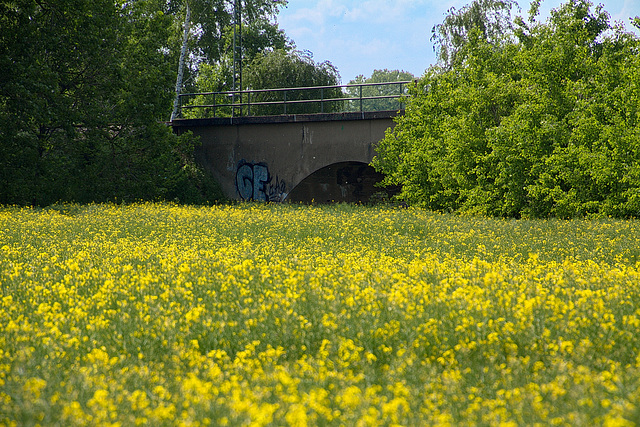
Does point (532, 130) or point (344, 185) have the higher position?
point (532, 130)

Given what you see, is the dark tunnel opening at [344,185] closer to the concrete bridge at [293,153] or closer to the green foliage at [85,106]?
the concrete bridge at [293,153]

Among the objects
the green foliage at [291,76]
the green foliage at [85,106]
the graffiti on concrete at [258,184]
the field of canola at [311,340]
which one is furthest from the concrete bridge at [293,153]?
the field of canola at [311,340]

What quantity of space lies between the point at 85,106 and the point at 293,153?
8.20 meters

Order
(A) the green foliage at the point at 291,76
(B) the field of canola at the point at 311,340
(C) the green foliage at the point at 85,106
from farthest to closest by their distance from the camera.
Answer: (A) the green foliage at the point at 291,76
(C) the green foliage at the point at 85,106
(B) the field of canola at the point at 311,340

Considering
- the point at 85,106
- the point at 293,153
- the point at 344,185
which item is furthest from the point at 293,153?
the point at 85,106

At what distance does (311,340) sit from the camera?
19.0ft

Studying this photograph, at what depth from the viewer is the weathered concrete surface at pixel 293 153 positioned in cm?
2525

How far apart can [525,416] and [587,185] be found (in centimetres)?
1516

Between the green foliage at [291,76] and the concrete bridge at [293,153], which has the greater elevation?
the green foliage at [291,76]

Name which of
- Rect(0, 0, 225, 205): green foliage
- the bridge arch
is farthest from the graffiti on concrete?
the bridge arch

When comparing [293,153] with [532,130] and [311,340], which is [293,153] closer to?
[532,130]

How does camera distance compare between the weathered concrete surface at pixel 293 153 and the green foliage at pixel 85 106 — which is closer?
the green foliage at pixel 85 106

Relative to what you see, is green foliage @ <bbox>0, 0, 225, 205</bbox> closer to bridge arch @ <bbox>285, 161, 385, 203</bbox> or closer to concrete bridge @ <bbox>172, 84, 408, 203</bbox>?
concrete bridge @ <bbox>172, 84, 408, 203</bbox>

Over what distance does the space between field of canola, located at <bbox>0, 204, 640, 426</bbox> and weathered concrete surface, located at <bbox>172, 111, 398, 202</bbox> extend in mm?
15110
